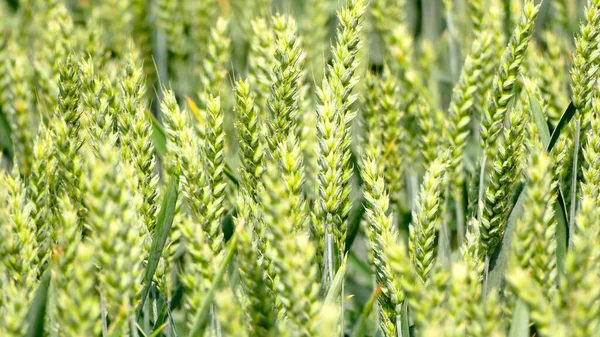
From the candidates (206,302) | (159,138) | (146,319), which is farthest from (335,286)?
(159,138)

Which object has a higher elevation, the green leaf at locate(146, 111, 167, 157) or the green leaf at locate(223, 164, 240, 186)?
the green leaf at locate(146, 111, 167, 157)

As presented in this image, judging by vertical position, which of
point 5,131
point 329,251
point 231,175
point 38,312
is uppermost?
point 5,131

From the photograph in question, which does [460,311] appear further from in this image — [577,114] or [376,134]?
[376,134]

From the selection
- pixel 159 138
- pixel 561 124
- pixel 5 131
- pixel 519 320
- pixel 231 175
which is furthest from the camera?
pixel 5 131

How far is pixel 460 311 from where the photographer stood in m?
0.81

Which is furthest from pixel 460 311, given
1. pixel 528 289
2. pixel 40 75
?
pixel 40 75

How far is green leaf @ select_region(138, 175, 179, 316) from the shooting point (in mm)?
1052

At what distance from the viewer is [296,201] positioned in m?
0.99

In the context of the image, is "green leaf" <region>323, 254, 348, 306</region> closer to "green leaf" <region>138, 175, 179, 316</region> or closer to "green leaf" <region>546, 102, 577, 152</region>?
"green leaf" <region>138, 175, 179, 316</region>

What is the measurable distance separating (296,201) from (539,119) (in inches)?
15.7

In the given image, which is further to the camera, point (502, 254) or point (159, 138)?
point (159, 138)

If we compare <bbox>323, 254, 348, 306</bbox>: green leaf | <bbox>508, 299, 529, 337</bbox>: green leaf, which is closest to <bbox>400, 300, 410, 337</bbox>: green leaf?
<bbox>323, 254, 348, 306</bbox>: green leaf

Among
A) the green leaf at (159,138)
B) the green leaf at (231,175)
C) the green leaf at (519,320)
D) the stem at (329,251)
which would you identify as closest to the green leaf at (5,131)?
the green leaf at (159,138)

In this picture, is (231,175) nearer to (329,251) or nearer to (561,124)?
(329,251)
